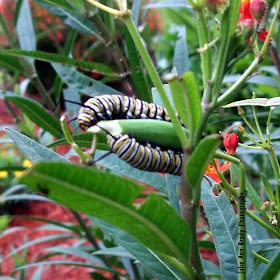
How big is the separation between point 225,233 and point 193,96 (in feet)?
0.92

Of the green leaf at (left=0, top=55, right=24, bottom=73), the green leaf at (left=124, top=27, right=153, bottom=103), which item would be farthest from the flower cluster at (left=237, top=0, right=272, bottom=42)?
the green leaf at (left=0, top=55, right=24, bottom=73)

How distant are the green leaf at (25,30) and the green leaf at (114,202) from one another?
3.70 ft

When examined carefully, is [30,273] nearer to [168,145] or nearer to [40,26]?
[168,145]

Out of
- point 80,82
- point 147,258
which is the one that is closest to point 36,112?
point 80,82

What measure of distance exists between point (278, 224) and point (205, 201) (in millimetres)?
119

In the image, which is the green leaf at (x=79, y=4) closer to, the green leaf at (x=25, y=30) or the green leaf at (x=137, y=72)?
the green leaf at (x=137, y=72)

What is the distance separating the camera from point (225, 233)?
0.65 meters

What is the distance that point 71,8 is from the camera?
1088 millimetres

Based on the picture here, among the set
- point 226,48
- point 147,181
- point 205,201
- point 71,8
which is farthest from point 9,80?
point 226,48

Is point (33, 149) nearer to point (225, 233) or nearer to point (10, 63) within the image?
point (225, 233)

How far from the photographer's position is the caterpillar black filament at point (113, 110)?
516 mm

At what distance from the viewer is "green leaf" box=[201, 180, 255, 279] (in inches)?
24.6

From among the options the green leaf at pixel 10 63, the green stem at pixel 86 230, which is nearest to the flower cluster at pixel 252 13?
the green leaf at pixel 10 63

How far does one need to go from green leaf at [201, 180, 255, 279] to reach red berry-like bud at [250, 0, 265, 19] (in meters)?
0.29
